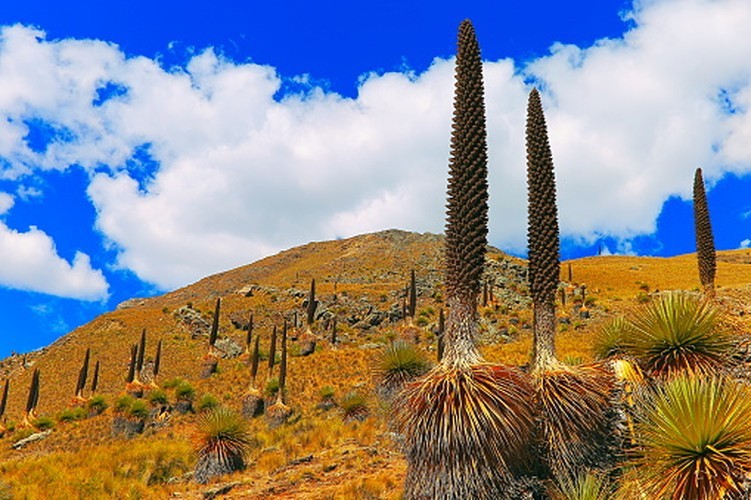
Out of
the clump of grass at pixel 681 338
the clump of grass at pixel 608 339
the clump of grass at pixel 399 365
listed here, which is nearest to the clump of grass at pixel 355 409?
the clump of grass at pixel 399 365

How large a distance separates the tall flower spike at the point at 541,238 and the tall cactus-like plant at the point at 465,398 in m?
0.94

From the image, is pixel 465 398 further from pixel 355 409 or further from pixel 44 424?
pixel 44 424

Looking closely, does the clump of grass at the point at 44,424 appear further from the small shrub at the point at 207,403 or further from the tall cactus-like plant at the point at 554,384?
the tall cactus-like plant at the point at 554,384

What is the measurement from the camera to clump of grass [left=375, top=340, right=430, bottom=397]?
1720cm

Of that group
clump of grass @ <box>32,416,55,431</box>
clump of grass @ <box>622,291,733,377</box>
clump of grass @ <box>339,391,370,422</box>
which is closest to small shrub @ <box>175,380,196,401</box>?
clump of grass @ <box>32,416,55,431</box>

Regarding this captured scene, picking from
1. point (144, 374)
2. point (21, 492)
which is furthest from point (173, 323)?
point (21, 492)

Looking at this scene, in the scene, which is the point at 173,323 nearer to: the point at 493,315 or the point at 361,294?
the point at 361,294

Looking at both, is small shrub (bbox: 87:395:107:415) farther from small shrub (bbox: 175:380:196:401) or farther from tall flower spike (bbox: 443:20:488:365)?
tall flower spike (bbox: 443:20:488:365)

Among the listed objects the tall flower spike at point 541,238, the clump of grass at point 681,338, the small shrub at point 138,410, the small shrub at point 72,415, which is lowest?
the small shrub at point 72,415

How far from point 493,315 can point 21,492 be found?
4363 centimetres

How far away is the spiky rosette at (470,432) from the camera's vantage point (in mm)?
8422

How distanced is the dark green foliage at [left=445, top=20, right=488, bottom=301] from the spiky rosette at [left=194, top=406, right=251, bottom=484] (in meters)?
11.3

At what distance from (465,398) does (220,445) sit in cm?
1166

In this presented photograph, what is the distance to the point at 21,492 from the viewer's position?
15773 mm
